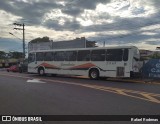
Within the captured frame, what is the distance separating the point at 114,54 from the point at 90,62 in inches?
107

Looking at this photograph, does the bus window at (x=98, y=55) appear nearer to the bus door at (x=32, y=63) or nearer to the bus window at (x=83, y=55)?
the bus window at (x=83, y=55)

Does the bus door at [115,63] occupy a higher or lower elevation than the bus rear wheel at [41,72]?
higher

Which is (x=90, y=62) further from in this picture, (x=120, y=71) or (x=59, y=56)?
(x=59, y=56)

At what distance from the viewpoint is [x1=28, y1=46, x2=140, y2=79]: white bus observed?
25.0 metres

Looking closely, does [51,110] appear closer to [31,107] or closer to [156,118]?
[31,107]

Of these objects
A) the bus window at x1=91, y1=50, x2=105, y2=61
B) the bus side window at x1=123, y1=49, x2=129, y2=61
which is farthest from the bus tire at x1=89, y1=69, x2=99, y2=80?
the bus side window at x1=123, y1=49, x2=129, y2=61

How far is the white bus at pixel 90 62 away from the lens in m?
25.0

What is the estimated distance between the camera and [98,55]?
89.0ft

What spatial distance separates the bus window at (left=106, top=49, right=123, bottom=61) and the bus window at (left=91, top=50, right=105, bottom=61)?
1.83ft

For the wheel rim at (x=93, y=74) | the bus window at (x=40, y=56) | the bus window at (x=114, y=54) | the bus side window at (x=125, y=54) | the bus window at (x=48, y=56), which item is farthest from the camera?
the bus window at (x=40, y=56)

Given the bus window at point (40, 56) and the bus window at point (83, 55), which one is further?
the bus window at point (40, 56)

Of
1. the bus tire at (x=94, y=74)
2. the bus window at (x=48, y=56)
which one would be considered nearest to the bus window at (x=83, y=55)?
the bus tire at (x=94, y=74)

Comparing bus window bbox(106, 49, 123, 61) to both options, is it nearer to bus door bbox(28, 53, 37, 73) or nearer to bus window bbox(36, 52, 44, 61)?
bus window bbox(36, 52, 44, 61)

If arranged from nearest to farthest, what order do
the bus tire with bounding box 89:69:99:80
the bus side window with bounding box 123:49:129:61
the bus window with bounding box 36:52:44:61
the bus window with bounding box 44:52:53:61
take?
1. the bus side window with bounding box 123:49:129:61
2. the bus tire with bounding box 89:69:99:80
3. the bus window with bounding box 44:52:53:61
4. the bus window with bounding box 36:52:44:61
